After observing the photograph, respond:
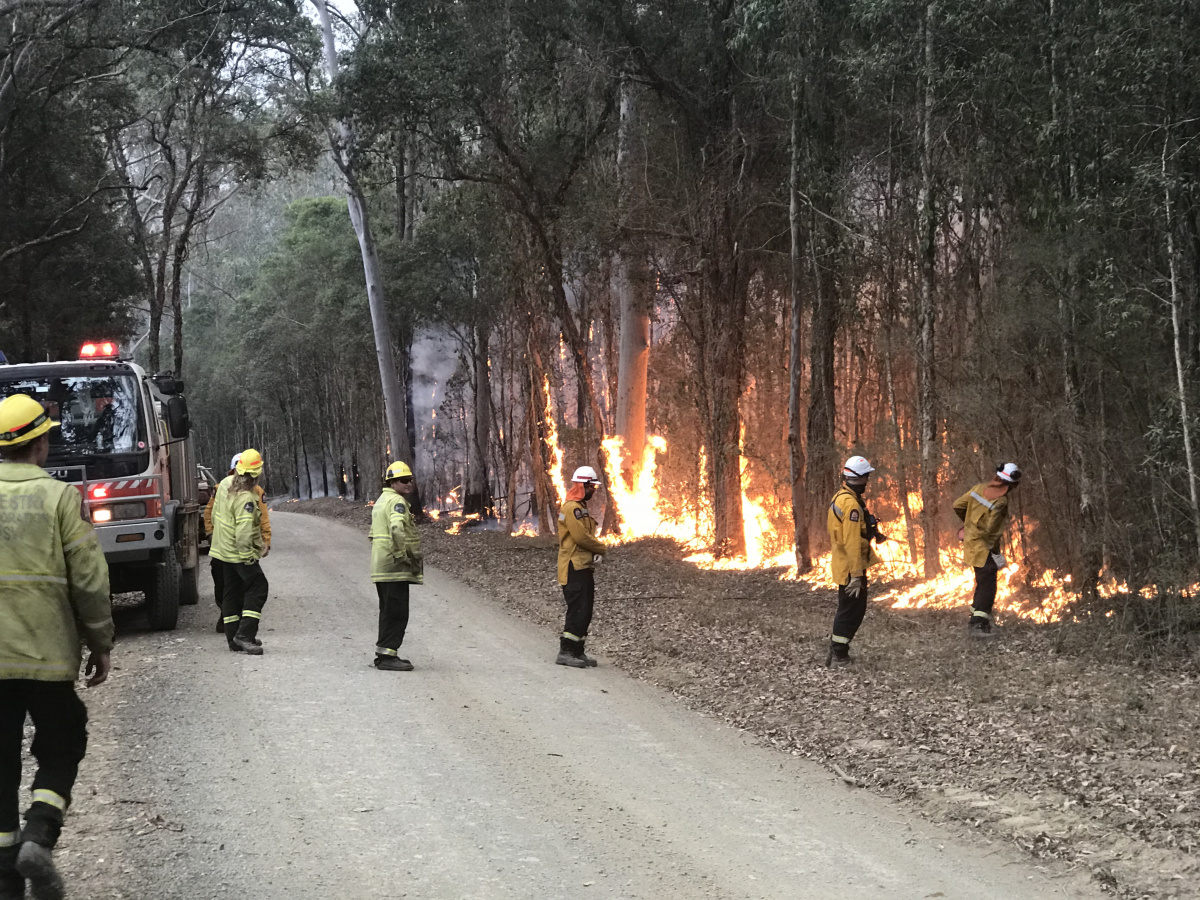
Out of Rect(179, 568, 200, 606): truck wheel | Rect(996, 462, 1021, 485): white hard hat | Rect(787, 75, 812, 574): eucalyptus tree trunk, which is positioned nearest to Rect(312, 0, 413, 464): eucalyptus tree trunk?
Rect(787, 75, 812, 574): eucalyptus tree trunk

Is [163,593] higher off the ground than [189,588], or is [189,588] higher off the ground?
[163,593]

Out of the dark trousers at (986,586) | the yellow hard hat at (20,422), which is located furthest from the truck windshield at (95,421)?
the dark trousers at (986,586)

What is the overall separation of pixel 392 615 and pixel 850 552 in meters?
4.19

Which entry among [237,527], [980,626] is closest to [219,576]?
[237,527]

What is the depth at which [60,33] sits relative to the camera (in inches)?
880

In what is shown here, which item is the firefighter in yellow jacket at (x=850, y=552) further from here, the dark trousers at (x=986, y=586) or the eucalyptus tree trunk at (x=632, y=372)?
the eucalyptus tree trunk at (x=632, y=372)

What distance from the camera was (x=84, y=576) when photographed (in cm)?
490

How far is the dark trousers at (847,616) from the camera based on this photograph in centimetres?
1084

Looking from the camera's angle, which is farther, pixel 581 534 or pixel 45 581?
pixel 581 534

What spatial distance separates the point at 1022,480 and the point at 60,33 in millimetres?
19088

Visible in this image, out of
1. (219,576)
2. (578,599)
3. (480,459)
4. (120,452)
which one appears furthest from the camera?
(480,459)

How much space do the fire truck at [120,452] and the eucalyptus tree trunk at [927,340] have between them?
8.76m

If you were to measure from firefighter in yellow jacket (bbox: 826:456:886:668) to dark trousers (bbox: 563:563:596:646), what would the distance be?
2.27 meters

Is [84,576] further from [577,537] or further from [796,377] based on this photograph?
[796,377]
